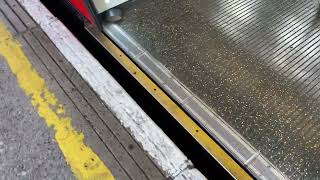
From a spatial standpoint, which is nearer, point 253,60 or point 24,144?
point 24,144

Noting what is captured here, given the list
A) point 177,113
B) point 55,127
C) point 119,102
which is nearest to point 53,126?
point 55,127

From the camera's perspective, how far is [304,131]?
1.64 metres

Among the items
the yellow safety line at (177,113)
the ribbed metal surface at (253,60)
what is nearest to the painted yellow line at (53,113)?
the yellow safety line at (177,113)

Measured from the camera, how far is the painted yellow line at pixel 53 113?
1551mm

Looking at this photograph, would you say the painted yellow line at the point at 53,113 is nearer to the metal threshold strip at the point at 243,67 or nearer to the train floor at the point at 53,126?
the train floor at the point at 53,126

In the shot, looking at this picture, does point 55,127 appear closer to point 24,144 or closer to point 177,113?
point 24,144

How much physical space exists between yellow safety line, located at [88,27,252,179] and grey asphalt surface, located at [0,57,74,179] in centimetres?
61

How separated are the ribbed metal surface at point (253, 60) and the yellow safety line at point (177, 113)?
0.17m

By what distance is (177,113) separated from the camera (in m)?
1.70

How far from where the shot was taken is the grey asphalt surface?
1.56m

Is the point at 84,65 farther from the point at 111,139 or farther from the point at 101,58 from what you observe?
the point at 111,139

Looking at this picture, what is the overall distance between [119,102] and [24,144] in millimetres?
573

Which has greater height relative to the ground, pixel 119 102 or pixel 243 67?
pixel 119 102

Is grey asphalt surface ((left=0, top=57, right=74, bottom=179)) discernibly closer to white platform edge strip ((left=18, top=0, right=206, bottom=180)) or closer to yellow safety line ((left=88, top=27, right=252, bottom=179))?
white platform edge strip ((left=18, top=0, right=206, bottom=180))
